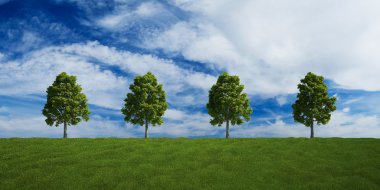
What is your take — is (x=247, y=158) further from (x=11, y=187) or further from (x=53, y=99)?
(x=53, y=99)

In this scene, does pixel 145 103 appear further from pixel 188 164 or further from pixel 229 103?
pixel 188 164

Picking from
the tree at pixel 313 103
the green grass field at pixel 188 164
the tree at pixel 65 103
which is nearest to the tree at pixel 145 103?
the tree at pixel 65 103

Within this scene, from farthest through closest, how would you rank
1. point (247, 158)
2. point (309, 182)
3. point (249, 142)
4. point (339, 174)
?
1. point (249, 142)
2. point (247, 158)
3. point (339, 174)
4. point (309, 182)

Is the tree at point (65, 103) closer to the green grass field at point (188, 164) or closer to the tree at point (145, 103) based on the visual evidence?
the tree at point (145, 103)

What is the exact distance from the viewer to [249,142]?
35031 mm

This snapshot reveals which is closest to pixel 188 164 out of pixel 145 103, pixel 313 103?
pixel 145 103

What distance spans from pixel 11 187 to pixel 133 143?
13.8 m

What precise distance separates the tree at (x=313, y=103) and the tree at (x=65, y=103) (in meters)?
36.0

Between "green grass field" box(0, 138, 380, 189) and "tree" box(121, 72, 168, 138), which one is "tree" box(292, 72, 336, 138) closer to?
"green grass field" box(0, 138, 380, 189)

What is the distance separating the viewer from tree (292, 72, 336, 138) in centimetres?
5244

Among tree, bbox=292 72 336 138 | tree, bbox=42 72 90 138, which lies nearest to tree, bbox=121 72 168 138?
tree, bbox=42 72 90 138

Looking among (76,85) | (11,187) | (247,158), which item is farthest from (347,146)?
(76,85)

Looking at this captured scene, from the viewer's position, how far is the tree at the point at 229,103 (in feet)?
174

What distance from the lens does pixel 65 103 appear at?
170 feet
